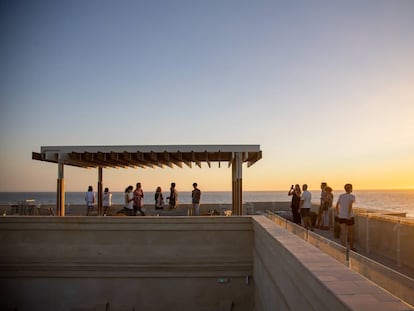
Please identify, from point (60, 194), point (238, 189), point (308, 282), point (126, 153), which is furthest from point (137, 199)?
point (308, 282)

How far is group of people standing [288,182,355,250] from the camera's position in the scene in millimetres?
10414

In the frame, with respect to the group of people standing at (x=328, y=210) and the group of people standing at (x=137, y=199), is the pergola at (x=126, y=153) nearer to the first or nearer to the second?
the group of people standing at (x=137, y=199)

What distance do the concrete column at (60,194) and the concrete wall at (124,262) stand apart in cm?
362

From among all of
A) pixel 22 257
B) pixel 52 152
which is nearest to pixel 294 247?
pixel 22 257

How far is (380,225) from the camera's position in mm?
10234

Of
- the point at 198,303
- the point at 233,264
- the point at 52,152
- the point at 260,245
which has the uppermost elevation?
the point at 52,152

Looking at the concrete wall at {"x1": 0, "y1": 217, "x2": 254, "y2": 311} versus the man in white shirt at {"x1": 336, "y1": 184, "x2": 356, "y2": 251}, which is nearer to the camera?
the man in white shirt at {"x1": 336, "y1": 184, "x2": 356, "y2": 251}

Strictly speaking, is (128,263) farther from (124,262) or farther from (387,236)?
(387,236)

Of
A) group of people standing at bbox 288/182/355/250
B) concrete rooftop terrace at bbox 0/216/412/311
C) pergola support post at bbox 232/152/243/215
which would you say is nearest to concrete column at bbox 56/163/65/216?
concrete rooftop terrace at bbox 0/216/412/311

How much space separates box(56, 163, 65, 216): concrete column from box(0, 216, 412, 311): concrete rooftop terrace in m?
3.56

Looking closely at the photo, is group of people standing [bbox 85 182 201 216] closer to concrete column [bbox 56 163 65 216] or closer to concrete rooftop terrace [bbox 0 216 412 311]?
concrete column [bbox 56 163 65 216]

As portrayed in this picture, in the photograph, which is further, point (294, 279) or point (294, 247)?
Answer: point (294, 247)

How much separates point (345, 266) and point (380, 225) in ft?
19.6

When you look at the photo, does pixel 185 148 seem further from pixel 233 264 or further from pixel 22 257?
pixel 22 257
